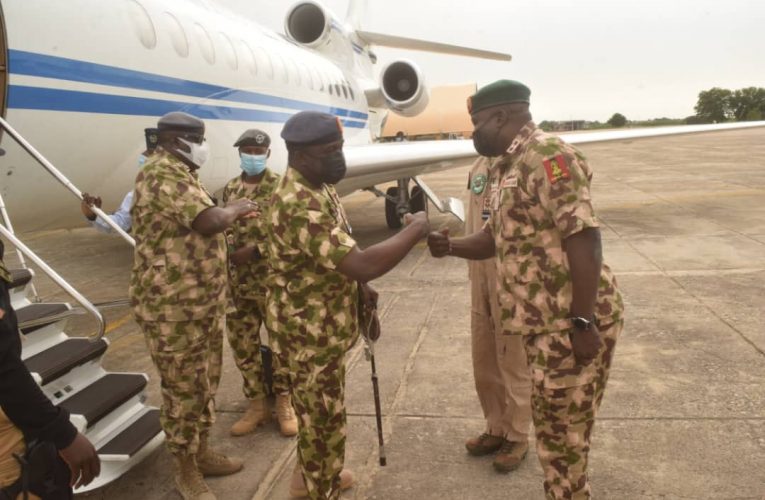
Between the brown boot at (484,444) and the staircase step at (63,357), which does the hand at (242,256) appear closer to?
the staircase step at (63,357)

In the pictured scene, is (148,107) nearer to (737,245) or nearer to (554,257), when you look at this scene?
(554,257)

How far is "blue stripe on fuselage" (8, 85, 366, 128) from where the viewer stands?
4.07 m

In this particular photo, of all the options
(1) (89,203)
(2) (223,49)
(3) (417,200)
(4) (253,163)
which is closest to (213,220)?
(4) (253,163)

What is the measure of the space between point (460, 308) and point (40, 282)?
6.42 meters

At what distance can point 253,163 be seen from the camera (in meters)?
3.89

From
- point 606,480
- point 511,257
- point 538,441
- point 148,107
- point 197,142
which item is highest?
point 148,107

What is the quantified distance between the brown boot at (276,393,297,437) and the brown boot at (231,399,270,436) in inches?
4.2

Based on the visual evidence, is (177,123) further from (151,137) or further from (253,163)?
(253,163)

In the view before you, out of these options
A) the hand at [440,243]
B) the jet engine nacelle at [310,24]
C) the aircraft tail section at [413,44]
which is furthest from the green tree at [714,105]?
the hand at [440,243]

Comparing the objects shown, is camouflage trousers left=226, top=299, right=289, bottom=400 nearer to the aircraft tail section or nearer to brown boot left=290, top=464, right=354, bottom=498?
brown boot left=290, top=464, right=354, bottom=498

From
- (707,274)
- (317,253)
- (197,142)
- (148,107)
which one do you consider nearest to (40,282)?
(148,107)

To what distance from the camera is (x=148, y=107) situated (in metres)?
5.33

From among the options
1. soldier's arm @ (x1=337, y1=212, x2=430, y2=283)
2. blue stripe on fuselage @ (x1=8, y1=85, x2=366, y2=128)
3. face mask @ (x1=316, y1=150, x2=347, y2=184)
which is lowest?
soldier's arm @ (x1=337, y1=212, x2=430, y2=283)

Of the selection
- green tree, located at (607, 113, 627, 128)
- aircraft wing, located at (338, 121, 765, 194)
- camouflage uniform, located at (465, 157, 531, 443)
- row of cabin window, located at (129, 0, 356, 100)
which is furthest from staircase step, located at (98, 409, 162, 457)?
green tree, located at (607, 113, 627, 128)
